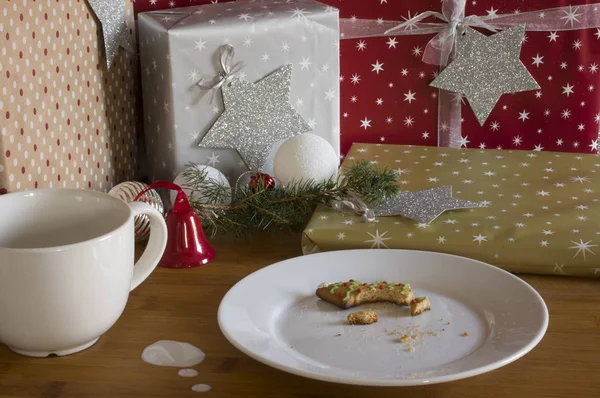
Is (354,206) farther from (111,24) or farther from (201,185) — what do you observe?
(111,24)

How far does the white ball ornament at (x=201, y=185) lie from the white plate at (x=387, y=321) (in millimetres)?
203

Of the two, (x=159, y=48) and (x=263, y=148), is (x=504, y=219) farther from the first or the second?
(x=159, y=48)

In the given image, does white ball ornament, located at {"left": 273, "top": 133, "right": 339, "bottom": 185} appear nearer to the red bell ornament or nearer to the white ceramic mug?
the red bell ornament

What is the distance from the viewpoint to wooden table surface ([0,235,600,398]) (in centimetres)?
57

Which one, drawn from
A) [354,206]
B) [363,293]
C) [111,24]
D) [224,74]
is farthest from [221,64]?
[363,293]

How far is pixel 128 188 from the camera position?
0.89 m

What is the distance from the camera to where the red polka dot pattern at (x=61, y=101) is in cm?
72

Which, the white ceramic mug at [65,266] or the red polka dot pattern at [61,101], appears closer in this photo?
the white ceramic mug at [65,266]

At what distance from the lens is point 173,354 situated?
0.62 metres

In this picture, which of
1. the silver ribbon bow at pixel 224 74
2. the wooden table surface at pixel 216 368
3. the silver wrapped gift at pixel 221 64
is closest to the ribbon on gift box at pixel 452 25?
the silver wrapped gift at pixel 221 64

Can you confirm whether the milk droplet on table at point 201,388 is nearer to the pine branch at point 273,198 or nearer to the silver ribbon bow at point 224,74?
the pine branch at point 273,198

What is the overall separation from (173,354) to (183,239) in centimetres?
20

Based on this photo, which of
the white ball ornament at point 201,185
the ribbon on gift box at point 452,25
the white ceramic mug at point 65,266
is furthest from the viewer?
the ribbon on gift box at point 452,25

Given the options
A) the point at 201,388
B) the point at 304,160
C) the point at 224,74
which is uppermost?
the point at 224,74
